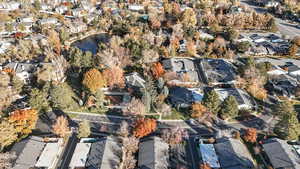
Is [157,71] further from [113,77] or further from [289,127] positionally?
[289,127]

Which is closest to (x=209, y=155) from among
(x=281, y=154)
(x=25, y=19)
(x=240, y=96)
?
(x=281, y=154)

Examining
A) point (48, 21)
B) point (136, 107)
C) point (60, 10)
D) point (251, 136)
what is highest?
point (60, 10)

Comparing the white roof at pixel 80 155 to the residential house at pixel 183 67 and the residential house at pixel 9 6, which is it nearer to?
the residential house at pixel 183 67

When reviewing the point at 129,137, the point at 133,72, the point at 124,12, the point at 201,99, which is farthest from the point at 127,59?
the point at 124,12

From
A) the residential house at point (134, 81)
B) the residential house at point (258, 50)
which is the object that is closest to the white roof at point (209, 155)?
the residential house at point (134, 81)

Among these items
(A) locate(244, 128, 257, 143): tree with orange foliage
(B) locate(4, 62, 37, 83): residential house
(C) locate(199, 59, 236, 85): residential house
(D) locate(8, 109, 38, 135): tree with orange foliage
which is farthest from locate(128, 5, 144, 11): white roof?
(A) locate(244, 128, 257, 143): tree with orange foliage
